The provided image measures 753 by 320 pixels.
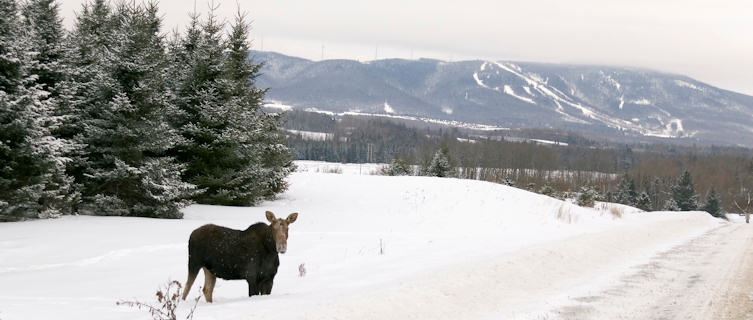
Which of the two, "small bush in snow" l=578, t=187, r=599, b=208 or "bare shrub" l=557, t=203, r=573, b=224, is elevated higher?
"bare shrub" l=557, t=203, r=573, b=224

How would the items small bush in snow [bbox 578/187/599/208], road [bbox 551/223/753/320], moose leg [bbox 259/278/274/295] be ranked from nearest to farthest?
moose leg [bbox 259/278/274/295] → road [bbox 551/223/753/320] → small bush in snow [bbox 578/187/599/208]

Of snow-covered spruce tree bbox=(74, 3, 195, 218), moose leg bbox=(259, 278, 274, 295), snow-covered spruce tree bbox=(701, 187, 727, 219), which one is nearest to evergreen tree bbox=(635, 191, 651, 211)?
snow-covered spruce tree bbox=(701, 187, 727, 219)

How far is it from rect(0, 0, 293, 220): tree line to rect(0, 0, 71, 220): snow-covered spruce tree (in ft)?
0.11

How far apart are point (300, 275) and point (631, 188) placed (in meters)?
102

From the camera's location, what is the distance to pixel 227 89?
21656 mm

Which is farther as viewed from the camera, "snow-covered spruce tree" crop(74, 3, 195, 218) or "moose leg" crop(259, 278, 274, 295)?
"snow-covered spruce tree" crop(74, 3, 195, 218)

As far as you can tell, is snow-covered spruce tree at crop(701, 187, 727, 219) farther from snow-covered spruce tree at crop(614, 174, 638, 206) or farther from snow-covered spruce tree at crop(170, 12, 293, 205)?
snow-covered spruce tree at crop(170, 12, 293, 205)

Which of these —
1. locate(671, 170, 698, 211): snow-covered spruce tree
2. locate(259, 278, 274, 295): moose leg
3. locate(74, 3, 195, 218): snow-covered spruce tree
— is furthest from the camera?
locate(671, 170, 698, 211): snow-covered spruce tree

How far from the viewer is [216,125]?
2133 cm

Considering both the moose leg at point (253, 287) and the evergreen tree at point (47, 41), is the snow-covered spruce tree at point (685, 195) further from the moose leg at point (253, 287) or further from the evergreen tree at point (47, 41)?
the moose leg at point (253, 287)

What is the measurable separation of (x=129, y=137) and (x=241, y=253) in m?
11.9

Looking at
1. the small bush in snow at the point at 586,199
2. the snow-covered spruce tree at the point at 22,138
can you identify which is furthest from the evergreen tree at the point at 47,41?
the small bush in snow at the point at 586,199

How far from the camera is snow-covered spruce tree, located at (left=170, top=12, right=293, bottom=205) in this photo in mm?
21266

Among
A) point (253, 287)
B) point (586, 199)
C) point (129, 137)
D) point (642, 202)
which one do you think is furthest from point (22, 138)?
point (642, 202)
